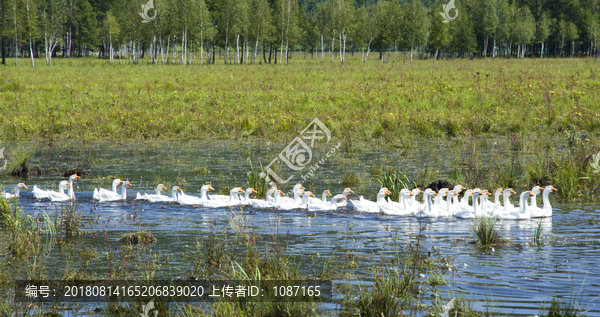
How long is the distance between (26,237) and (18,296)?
2.18 m

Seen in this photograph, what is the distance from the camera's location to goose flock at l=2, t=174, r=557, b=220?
12.1m

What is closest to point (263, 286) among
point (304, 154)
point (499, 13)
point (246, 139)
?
point (304, 154)

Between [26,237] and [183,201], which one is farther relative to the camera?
[183,201]

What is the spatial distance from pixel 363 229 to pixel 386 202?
5.87 feet

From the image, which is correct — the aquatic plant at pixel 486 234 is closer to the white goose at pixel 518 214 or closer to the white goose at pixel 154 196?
the white goose at pixel 518 214

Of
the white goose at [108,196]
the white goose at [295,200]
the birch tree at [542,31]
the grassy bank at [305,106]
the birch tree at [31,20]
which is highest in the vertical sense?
the birch tree at [542,31]

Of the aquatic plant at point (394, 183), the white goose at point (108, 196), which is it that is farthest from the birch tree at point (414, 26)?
the white goose at point (108, 196)

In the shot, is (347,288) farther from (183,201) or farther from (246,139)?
(246,139)

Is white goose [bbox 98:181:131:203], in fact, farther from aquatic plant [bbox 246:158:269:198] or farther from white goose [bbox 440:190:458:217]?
white goose [bbox 440:190:458:217]

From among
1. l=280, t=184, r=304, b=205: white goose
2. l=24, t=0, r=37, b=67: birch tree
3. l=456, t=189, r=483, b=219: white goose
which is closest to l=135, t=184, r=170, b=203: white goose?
l=280, t=184, r=304, b=205: white goose

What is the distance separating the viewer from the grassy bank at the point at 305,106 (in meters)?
25.8

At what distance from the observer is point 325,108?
29.3 m

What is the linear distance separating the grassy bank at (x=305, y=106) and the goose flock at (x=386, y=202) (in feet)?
36.1

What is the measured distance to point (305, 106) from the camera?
97.1ft
